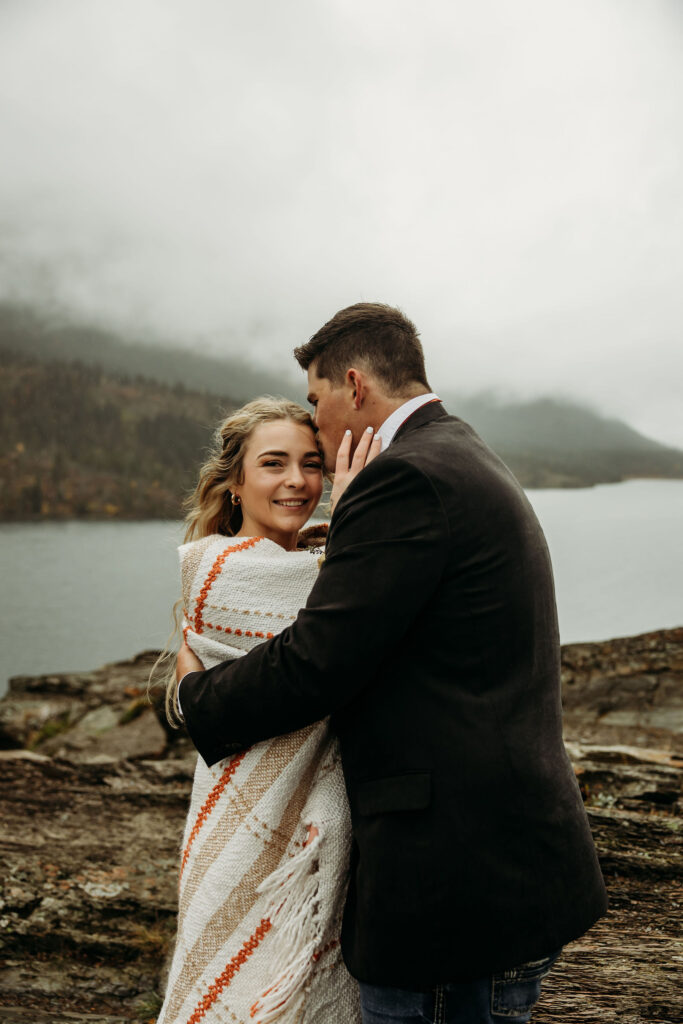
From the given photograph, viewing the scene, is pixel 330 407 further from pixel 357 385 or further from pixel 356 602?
pixel 356 602

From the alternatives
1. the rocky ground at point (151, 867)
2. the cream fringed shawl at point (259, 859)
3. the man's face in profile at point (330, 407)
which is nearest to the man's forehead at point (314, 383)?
the man's face in profile at point (330, 407)

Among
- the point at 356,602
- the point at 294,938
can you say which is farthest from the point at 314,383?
the point at 294,938

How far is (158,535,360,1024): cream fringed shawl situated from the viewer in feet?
5.49

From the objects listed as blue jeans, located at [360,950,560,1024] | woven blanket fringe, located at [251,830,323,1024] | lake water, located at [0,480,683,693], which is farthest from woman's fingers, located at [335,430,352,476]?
A: lake water, located at [0,480,683,693]

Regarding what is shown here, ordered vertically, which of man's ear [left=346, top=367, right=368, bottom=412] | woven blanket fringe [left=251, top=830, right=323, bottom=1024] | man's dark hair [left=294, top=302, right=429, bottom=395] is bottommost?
woven blanket fringe [left=251, top=830, right=323, bottom=1024]

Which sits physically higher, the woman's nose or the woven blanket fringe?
the woman's nose

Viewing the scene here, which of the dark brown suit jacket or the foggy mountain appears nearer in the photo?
the dark brown suit jacket

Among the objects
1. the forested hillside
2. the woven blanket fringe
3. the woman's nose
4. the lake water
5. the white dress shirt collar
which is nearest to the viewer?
the woven blanket fringe

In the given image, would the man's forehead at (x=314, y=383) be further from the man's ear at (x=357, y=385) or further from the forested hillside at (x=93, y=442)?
the forested hillside at (x=93, y=442)

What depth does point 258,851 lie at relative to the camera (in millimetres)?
1809

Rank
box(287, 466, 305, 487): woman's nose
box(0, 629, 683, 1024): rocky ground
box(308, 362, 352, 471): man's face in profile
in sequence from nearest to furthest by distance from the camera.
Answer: box(308, 362, 352, 471): man's face in profile < box(287, 466, 305, 487): woman's nose < box(0, 629, 683, 1024): rocky ground

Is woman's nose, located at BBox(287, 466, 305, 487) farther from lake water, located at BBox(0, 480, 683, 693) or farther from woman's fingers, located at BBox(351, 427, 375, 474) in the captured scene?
lake water, located at BBox(0, 480, 683, 693)

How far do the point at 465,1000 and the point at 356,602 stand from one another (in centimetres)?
86

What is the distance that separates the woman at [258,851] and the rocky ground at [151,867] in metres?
1.30
